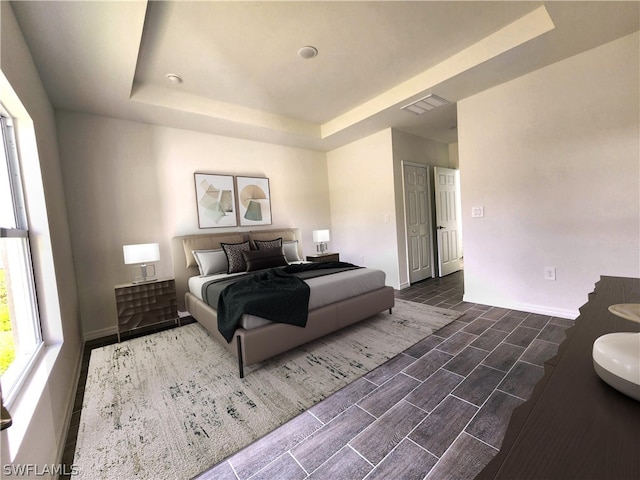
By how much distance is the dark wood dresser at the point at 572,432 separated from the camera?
455 mm

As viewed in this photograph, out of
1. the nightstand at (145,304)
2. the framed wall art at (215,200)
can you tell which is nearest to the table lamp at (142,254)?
the nightstand at (145,304)

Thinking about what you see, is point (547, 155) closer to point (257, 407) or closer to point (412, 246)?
point (412, 246)

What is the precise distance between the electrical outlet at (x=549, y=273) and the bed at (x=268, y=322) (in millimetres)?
1637

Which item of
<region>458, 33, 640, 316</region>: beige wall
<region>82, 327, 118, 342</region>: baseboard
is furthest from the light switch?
<region>82, 327, 118, 342</region>: baseboard

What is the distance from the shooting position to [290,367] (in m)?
2.18

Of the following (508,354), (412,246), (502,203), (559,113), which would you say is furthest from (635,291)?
(412,246)

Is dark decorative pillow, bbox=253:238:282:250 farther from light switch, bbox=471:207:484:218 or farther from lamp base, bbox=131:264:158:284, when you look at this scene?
light switch, bbox=471:207:484:218

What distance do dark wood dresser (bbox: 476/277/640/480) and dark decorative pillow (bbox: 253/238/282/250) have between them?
346 centimetres

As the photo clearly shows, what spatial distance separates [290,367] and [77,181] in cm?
314

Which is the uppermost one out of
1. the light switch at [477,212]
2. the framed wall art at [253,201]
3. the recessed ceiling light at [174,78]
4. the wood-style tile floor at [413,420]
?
the recessed ceiling light at [174,78]

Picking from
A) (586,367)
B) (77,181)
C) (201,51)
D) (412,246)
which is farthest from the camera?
(412,246)

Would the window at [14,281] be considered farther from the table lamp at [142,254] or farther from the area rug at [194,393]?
the table lamp at [142,254]

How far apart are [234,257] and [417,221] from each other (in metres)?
3.11

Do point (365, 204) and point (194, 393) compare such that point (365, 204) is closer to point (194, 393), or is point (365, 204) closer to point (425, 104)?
point (425, 104)
